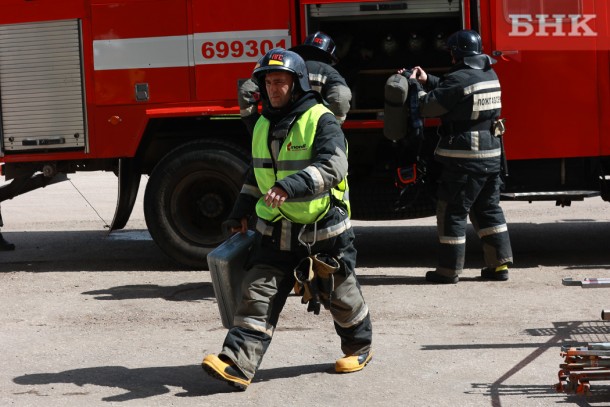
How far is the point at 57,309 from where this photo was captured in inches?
303

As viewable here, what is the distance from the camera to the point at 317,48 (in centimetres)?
805

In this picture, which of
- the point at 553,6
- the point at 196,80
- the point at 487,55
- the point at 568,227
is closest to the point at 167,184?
the point at 196,80

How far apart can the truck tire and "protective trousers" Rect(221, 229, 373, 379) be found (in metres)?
3.25

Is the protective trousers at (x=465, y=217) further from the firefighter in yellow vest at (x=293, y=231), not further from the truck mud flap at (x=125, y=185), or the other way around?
the truck mud flap at (x=125, y=185)

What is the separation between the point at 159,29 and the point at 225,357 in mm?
→ 4054

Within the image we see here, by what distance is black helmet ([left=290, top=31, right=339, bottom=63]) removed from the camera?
8.07 m

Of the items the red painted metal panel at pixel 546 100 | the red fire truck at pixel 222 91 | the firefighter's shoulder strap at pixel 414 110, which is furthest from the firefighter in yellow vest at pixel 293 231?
the red painted metal panel at pixel 546 100

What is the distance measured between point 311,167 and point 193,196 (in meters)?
3.88

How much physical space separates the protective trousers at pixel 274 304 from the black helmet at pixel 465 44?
278cm

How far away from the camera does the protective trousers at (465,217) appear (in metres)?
8.18

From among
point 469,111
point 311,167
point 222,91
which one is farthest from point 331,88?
point 311,167

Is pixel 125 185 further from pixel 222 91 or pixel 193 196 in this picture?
pixel 222 91

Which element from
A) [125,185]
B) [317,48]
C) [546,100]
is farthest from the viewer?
[125,185]

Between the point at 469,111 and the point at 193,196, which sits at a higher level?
the point at 469,111
